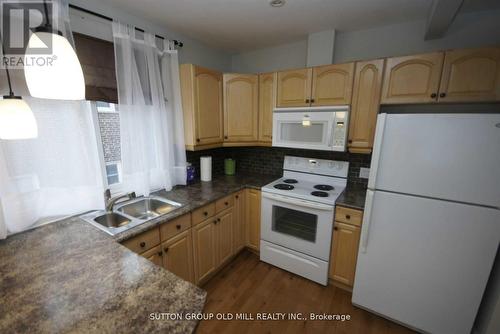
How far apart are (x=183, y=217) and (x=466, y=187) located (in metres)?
1.89

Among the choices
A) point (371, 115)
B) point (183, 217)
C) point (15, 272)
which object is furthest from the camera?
point (371, 115)

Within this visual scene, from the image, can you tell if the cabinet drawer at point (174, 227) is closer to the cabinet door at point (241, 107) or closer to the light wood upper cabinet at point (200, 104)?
the light wood upper cabinet at point (200, 104)

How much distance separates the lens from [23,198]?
1.27 metres

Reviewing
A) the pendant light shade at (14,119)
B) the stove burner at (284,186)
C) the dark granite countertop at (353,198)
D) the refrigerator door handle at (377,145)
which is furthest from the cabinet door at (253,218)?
the pendant light shade at (14,119)

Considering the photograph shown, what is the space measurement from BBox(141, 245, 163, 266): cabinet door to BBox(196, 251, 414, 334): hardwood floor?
630mm

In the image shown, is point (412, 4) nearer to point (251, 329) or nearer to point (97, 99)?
point (97, 99)

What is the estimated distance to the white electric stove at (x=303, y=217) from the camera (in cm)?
192

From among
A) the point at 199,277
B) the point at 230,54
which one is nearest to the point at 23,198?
the point at 199,277

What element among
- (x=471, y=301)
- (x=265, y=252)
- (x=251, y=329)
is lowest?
(x=251, y=329)

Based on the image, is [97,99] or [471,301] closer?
[471,301]

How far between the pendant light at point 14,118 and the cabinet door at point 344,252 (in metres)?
2.06

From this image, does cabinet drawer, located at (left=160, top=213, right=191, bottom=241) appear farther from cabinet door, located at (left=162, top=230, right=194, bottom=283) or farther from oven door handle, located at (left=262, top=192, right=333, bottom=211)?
oven door handle, located at (left=262, top=192, right=333, bottom=211)

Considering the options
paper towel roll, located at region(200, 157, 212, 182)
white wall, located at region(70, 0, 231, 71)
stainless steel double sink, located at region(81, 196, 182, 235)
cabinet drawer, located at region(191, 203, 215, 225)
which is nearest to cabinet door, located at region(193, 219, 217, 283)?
cabinet drawer, located at region(191, 203, 215, 225)

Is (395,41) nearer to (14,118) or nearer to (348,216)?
(348,216)
